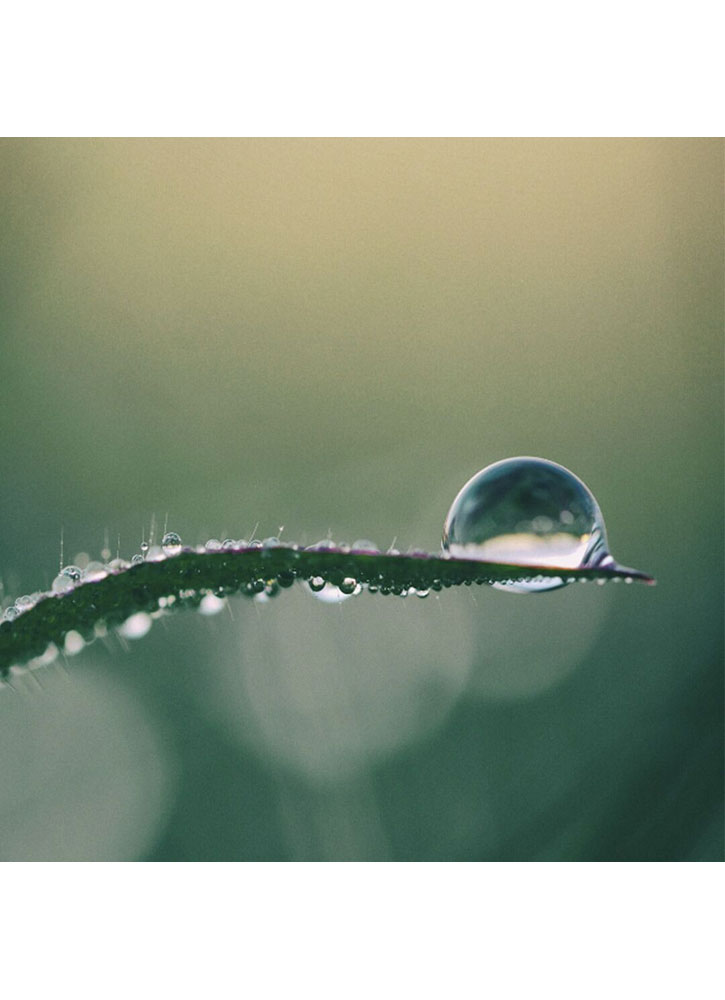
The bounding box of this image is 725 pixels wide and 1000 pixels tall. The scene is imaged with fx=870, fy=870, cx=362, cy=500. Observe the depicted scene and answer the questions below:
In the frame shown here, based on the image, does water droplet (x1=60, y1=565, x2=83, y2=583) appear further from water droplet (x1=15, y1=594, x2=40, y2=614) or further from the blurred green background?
the blurred green background

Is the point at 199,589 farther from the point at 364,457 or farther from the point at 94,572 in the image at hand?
the point at 364,457

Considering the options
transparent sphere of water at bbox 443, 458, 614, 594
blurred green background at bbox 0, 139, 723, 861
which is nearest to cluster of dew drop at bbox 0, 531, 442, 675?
transparent sphere of water at bbox 443, 458, 614, 594

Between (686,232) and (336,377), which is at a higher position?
(686,232)

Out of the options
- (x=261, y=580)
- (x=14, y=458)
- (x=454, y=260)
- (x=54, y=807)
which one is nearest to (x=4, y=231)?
(x=14, y=458)

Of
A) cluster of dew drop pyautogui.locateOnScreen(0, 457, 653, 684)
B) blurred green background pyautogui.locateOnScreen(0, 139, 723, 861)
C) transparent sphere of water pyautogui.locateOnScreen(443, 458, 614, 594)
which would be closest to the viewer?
cluster of dew drop pyautogui.locateOnScreen(0, 457, 653, 684)

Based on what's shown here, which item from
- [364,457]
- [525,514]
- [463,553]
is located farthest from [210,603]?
[364,457]

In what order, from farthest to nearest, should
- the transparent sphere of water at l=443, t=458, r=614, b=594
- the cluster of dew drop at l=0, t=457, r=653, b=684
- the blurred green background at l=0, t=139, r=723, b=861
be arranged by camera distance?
1. the blurred green background at l=0, t=139, r=723, b=861
2. the transparent sphere of water at l=443, t=458, r=614, b=594
3. the cluster of dew drop at l=0, t=457, r=653, b=684
